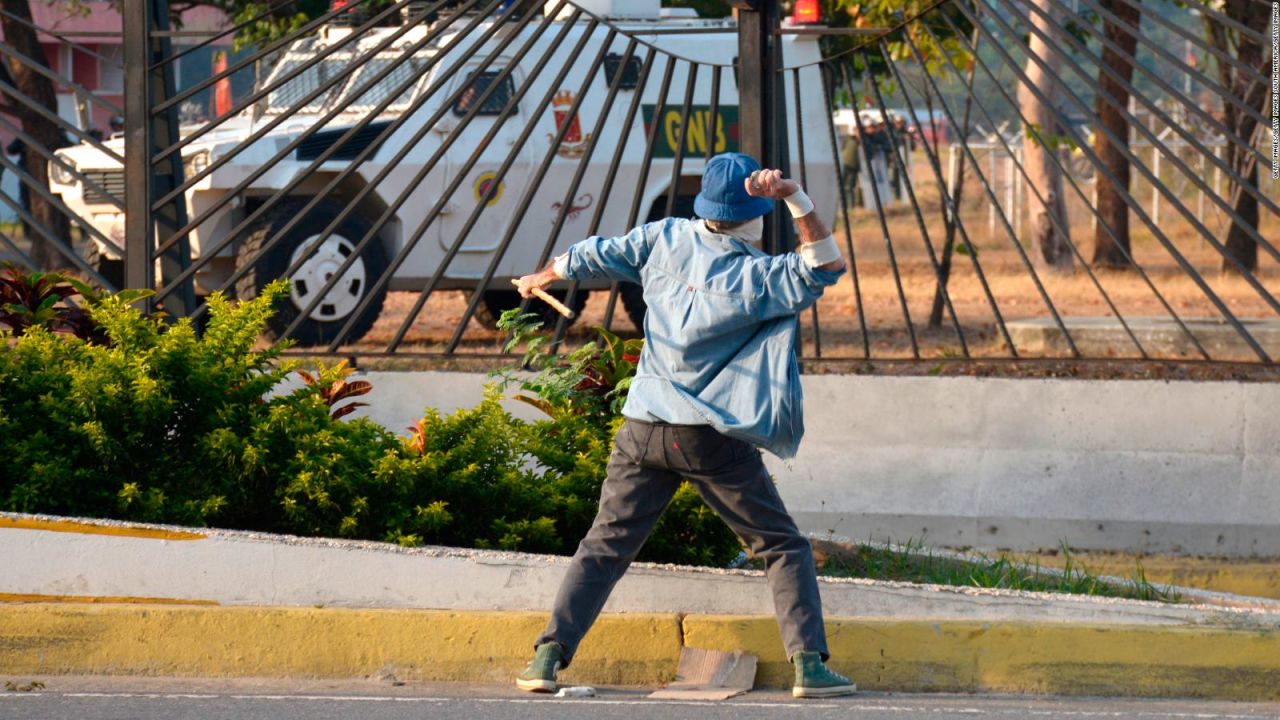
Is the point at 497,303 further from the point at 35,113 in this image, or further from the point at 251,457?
the point at 251,457

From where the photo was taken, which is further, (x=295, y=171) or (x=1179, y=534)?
(x=295, y=171)

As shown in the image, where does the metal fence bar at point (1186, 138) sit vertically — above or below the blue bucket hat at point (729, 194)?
below

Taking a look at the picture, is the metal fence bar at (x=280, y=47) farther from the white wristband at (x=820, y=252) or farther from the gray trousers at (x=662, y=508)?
the white wristband at (x=820, y=252)

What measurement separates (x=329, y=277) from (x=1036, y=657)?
811 centimetres

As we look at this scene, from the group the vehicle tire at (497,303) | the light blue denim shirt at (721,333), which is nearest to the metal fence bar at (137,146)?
the light blue denim shirt at (721,333)

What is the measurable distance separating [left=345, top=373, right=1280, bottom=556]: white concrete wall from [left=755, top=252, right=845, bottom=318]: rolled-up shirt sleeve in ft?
9.56

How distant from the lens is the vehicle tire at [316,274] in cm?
1249

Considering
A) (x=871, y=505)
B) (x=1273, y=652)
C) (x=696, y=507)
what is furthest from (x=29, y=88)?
(x=1273, y=652)

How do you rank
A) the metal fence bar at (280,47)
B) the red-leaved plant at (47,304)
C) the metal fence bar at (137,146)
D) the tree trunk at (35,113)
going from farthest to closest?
1. the tree trunk at (35,113)
2. the metal fence bar at (137,146)
3. the metal fence bar at (280,47)
4. the red-leaved plant at (47,304)

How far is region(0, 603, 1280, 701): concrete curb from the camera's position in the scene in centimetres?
540

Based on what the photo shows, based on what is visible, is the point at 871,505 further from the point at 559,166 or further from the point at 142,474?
the point at 559,166

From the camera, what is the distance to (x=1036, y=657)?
17.7ft

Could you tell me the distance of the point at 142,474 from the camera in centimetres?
612

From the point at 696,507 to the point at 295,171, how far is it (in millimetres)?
7062
